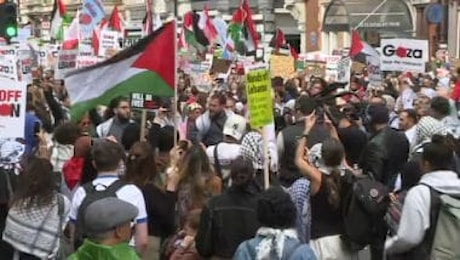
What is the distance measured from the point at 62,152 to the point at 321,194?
2.78 m

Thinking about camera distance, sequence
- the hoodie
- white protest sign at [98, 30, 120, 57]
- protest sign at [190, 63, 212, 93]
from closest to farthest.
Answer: the hoodie < white protest sign at [98, 30, 120, 57] < protest sign at [190, 63, 212, 93]

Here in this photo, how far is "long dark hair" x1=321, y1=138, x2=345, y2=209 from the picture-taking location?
725 cm

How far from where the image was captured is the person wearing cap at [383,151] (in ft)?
30.6

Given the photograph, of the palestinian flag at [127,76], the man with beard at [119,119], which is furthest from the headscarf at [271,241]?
the man with beard at [119,119]

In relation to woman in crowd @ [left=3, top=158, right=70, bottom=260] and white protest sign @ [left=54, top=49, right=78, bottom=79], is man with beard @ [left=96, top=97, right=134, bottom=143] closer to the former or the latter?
woman in crowd @ [left=3, top=158, right=70, bottom=260]

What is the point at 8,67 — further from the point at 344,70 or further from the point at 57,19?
the point at 57,19

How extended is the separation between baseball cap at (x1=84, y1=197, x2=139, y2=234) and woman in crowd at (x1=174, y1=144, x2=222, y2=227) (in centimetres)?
198

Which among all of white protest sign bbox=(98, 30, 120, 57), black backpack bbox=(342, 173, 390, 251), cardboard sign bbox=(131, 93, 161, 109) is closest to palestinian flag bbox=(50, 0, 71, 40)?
white protest sign bbox=(98, 30, 120, 57)

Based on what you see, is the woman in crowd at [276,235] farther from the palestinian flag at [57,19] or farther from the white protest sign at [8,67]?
the palestinian flag at [57,19]

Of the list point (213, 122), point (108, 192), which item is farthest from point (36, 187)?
point (213, 122)

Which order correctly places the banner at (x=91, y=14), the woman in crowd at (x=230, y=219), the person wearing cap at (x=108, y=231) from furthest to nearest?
the banner at (x=91, y=14) < the woman in crowd at (x=230, y=219) < the person wearing cap at (x=108, y=231)

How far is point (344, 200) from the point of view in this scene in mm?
7305

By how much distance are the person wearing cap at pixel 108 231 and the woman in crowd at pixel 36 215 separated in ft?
6.01

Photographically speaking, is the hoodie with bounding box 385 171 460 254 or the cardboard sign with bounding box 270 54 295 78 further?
the cardboard sign with bounding box 270 54 295 78
